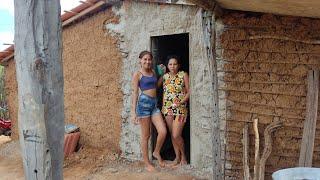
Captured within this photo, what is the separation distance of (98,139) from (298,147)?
347 cm

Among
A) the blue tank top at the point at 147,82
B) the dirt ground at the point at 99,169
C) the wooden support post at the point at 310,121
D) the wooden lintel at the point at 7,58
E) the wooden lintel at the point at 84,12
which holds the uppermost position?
the wooden lintel at the point at 84,12

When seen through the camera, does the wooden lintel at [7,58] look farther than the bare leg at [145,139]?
Yes

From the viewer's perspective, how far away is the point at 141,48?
5996 millimetres

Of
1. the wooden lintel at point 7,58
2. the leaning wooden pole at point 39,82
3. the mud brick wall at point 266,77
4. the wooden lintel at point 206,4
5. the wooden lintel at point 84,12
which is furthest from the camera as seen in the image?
the wooden lintel at point 7,58

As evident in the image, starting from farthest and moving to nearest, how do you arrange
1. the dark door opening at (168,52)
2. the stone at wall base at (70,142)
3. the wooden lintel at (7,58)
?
the wooden lintel at (7,58) < the stone at wall base at (70,142) < the dark door opening at (168,52)

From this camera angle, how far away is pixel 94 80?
655cm

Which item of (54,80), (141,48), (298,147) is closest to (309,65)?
(298,147)

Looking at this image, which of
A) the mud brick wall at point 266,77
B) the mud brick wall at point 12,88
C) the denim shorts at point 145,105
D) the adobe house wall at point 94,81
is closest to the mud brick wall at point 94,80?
the adobe house wall at point 94,81

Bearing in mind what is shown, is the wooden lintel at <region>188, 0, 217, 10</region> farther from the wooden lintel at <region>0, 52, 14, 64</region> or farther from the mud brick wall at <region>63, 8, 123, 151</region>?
the wooden lintel at <region>0, 52, 14, 64</region>

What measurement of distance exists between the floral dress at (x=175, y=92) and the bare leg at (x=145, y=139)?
410 mm

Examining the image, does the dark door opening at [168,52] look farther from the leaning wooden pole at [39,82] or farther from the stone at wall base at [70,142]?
the leaning wooden pole at [39,82]

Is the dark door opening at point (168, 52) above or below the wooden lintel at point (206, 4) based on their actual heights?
below

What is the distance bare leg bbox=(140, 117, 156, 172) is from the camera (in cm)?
552

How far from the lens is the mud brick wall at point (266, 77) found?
4598mm
